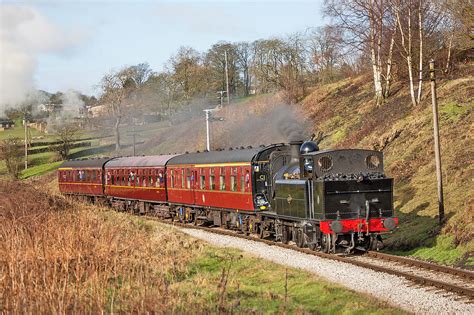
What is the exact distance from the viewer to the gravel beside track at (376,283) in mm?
12469

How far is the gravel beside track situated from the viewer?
12469 millimetres

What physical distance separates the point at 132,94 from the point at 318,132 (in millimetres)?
43316

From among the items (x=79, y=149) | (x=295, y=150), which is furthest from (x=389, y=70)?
(x=79, y=149)

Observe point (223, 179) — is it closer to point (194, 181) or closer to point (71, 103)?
point (194, 181)

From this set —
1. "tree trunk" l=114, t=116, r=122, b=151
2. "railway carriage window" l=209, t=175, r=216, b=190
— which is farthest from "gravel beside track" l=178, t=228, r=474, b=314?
"tree trunk" l=114, t=116, r=122, b=151

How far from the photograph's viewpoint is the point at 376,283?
14938 millimetres

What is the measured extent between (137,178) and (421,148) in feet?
55.8

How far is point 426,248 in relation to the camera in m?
19.5

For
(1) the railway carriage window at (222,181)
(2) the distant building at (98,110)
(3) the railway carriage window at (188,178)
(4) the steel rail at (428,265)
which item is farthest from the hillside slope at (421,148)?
(2) the distant building at (98,110)

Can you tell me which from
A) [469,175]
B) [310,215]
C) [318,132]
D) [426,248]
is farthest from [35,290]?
[318,132]

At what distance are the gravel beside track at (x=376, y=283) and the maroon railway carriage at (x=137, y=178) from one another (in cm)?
1428

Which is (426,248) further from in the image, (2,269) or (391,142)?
(391,142)

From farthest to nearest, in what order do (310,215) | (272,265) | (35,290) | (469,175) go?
(469,175) → (310,215) → (272,265) → (35,290)

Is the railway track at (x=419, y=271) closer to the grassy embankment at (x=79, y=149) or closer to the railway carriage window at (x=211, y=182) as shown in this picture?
the railway carriage window at (x=211, y=182)
